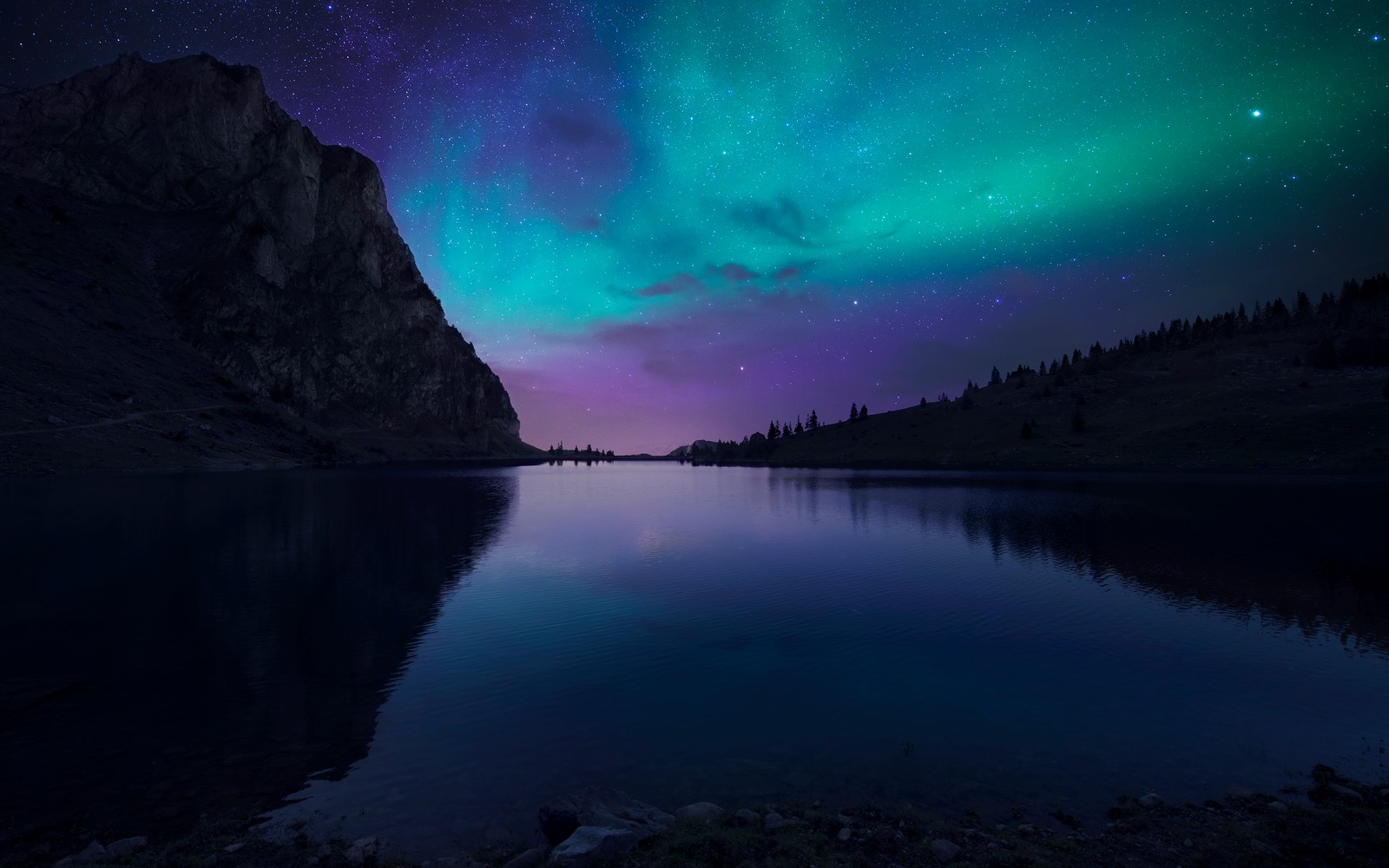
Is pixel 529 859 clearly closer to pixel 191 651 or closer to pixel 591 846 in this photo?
pixel 591 846

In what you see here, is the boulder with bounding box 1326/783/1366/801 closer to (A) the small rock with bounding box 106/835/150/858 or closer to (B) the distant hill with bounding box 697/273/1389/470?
(A) the small rock with bounding box 106/835/150/858

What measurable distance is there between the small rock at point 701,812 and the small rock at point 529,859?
2427mm

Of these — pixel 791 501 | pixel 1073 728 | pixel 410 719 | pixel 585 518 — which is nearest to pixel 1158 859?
pixel 1073 728

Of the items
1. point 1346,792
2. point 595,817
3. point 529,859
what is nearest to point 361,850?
point 529,859

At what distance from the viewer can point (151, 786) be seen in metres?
11.2

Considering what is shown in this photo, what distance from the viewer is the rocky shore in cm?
857

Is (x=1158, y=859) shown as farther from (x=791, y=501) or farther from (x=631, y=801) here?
(x=791, y=501)

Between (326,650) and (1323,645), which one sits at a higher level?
(326,650)

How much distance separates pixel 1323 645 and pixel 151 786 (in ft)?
109

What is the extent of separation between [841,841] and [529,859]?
4.72 m

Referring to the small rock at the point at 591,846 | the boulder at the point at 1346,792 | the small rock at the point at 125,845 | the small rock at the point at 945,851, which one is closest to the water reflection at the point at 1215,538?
the boulder at the point at 1346,792

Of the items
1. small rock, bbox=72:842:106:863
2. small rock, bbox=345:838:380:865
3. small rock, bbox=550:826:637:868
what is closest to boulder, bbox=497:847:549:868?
small rock, bbox=550:826:637:868

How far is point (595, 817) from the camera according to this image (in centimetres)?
955

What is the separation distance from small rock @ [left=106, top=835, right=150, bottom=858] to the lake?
3.11 ft
